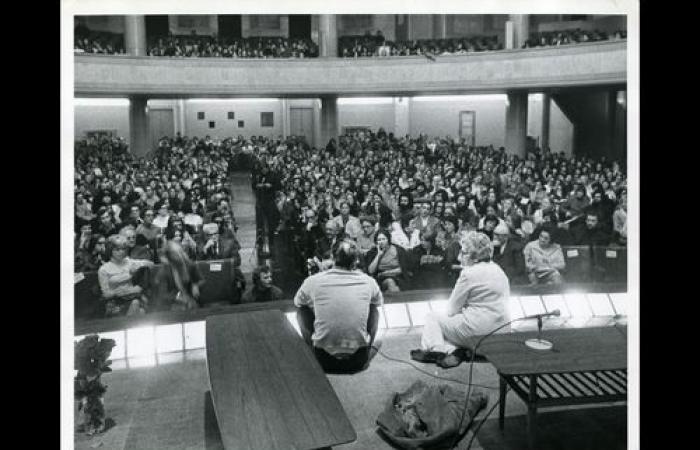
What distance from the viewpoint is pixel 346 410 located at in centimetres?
418

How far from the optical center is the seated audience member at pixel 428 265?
7020 millimetres

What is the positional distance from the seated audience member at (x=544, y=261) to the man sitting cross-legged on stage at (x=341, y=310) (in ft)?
9.83

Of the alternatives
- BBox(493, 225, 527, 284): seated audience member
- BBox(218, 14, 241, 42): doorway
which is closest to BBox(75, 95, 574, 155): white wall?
BBox(218, 14, 241, 42): doorway

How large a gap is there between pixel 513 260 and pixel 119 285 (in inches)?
187

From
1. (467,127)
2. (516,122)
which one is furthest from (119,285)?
(467,127)

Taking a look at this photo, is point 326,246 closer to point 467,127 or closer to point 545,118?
point 545,118

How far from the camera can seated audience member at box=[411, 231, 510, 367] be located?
471cm

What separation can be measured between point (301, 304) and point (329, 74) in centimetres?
1406

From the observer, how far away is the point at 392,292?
6.46m

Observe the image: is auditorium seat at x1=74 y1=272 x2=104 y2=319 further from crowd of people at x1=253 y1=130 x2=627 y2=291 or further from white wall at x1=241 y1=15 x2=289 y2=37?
white wall at x1=241 y1=15 x2=289 y2=37

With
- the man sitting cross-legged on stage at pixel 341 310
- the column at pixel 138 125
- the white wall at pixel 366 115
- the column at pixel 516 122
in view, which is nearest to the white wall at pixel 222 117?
the white wall at pixel 366 115
